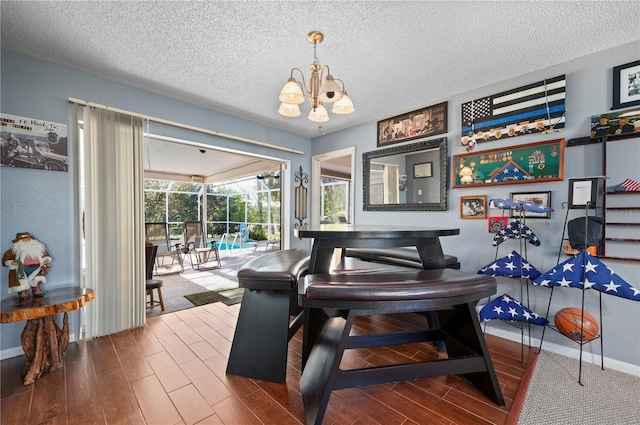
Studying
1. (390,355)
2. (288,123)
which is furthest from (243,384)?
(288,123)

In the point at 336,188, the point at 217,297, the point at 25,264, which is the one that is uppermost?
the point at 336,188

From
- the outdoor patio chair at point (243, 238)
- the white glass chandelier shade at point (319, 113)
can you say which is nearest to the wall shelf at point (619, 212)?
the white glass chandelier shade at point (319, 113)

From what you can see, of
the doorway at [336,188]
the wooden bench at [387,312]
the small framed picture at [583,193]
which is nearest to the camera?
the wooden bench at [387,312]

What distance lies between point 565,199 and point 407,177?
5.14ft

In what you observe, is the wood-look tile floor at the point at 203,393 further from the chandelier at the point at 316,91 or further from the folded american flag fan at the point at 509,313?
the chandelier at the point at 316,91

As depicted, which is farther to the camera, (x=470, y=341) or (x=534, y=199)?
(x=534, y=199)

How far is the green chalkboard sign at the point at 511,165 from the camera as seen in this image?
232 cm

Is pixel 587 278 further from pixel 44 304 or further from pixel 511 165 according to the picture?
pixel 44 304

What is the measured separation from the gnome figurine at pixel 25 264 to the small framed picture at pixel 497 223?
4118 millimetres

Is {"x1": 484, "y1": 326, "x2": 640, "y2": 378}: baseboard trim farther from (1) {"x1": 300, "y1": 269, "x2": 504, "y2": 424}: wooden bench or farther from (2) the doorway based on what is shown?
(2) the doorway

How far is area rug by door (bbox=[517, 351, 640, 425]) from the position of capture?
4.79 ft

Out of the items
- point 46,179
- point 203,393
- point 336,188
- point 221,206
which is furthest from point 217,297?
point 221,206

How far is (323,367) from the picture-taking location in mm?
1476

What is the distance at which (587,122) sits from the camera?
2178mm
